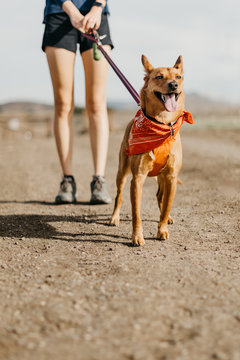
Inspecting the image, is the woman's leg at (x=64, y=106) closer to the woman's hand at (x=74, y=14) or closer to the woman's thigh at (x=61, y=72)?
the woman's thigh at (x=61, y=72)

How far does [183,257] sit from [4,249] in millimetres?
1329

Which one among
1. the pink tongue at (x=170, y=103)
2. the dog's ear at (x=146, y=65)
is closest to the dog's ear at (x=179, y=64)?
the dog's ear at (x=146, y=65)

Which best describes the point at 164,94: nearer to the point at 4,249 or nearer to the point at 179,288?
the point at 179,288

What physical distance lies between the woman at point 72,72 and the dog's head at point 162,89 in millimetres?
1161

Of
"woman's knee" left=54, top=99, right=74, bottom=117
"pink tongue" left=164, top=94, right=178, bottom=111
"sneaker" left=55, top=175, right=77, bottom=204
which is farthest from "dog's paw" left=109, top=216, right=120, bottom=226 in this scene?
"woman's knee" left=54, top=99, right=74, bottom=117

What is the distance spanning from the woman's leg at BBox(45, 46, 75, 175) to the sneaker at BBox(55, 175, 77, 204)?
103 mm

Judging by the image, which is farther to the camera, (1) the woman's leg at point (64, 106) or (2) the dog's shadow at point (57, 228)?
(1) the woman's leg at point (64, 106)

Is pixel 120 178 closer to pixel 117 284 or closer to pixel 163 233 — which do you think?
pixel 163 233

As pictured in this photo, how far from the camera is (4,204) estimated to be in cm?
439

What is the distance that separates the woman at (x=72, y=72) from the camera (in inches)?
153

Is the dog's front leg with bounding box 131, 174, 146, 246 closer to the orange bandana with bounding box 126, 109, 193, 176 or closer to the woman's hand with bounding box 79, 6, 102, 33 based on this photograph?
the orange bandana with bounding box 126, 109, 193, 176

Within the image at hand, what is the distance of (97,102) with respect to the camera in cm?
422

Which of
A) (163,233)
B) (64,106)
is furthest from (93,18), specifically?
(163,233)

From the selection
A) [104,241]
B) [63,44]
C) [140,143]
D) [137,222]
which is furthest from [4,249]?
[63,44]
